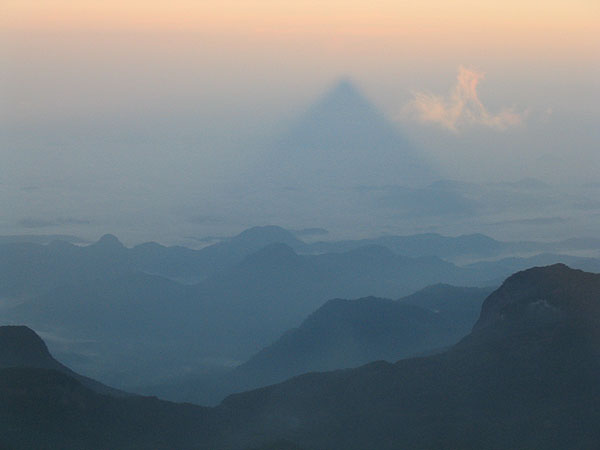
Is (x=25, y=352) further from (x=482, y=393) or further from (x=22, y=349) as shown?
(x=482, y=393)

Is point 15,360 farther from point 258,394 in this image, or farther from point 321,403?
point 321,403

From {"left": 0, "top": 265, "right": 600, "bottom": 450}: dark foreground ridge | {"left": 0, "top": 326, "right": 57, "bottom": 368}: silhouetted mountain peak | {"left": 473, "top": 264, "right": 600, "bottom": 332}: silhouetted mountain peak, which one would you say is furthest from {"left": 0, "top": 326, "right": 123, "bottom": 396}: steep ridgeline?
{"left": 473, "top": 264, "right": 600, "bottom": 332}: silhouetted mountain peak

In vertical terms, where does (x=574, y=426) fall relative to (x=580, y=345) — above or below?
below

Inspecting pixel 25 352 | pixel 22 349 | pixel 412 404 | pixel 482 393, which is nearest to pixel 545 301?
pixel 482 393

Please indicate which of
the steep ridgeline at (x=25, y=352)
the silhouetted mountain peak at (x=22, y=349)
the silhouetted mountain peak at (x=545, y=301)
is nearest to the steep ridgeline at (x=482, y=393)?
the silhouetted mountain peak at (x=545, y=301)

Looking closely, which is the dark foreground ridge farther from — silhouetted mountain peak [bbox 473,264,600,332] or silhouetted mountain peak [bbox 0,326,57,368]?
silhouetted mountain peak [bbox 0,326,57,368]

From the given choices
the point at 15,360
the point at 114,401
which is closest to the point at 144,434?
the point at 114,401
